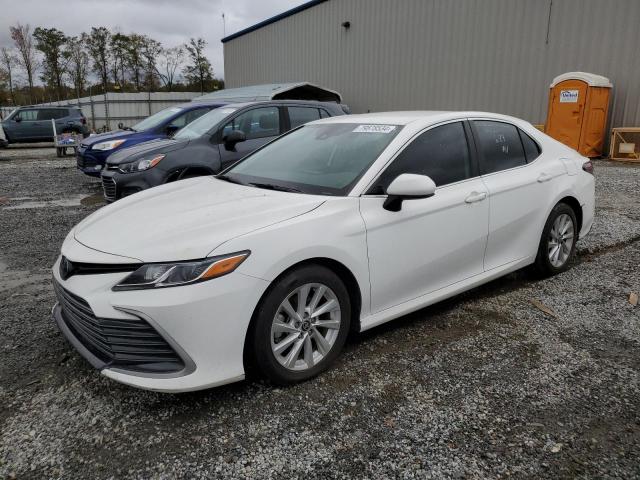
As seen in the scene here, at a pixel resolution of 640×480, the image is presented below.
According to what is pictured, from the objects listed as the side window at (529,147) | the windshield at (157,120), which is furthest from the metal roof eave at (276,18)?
the side window at (529,147)

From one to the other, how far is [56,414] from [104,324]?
0.59m

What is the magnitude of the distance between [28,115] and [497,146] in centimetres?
2199

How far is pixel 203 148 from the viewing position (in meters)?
7.02

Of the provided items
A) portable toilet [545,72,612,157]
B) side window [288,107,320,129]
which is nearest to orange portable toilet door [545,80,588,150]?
portable toilet [545,72,612,157]

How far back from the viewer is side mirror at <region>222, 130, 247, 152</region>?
6.70m

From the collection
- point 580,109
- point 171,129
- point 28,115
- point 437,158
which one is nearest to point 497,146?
point 437,158

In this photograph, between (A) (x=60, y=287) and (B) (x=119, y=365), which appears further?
(A) (x=60, y=287)

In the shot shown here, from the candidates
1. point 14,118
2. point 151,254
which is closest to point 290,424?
point 151,254

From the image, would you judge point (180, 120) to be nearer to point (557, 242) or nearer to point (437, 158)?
point (437, 158)

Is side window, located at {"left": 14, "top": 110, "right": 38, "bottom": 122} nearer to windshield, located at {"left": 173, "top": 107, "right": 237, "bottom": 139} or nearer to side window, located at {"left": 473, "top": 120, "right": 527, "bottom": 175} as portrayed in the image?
windshield, located at {"left": 173, "top": 107, "right": 237, "bottom": 139}

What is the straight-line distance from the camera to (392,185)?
9.91 feet

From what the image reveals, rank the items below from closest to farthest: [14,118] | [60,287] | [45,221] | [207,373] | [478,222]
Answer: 1. [207,373]
2. [60,287]
3. [478,222]
4. [45,221]
5. [14,118]

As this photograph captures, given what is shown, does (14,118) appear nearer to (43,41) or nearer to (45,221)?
(45,221)

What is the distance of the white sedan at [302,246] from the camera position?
2459 mm
